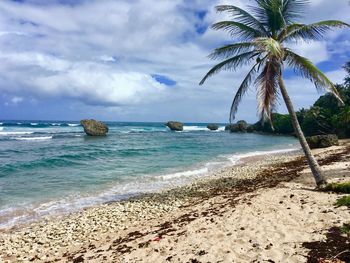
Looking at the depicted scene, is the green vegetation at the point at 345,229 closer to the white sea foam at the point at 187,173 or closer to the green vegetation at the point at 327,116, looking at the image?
the white sea foam at the point at 187,173

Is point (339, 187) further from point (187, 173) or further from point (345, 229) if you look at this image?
point (187, 173)

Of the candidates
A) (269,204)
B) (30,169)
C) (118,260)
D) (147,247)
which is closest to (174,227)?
(147,247)

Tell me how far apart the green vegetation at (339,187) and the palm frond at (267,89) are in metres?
3.42

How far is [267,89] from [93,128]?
54516 mm

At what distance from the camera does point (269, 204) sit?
Answer: 988 cm

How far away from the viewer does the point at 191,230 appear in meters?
8.73

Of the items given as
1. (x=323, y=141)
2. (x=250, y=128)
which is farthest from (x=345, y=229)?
(x=250, y=128)

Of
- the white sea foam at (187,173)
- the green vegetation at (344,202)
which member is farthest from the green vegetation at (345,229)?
the white sea foam at (187,173)

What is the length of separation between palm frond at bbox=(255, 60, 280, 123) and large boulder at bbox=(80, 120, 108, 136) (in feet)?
176

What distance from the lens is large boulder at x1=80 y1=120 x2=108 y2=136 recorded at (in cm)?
6253

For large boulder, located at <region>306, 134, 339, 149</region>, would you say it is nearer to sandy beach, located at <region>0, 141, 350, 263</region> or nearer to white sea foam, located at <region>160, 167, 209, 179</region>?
white sea foam, located at <region>160, 167, 209, 179</region>

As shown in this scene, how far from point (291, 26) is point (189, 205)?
8.19m

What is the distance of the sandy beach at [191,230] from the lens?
673 centimetres

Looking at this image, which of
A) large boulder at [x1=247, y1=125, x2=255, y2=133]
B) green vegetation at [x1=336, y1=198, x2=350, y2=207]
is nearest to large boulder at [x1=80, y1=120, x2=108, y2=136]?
large boulder at [x1=247, y1=125, x2=255, y2=133]
